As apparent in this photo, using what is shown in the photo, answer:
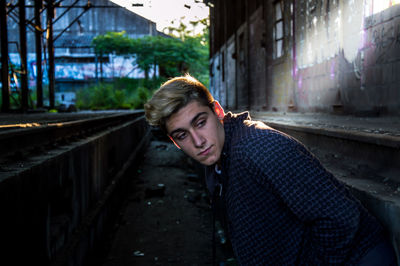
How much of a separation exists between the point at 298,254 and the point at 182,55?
114 ft

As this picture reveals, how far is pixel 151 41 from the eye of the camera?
117 ft

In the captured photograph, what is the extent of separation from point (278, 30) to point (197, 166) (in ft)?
21.6

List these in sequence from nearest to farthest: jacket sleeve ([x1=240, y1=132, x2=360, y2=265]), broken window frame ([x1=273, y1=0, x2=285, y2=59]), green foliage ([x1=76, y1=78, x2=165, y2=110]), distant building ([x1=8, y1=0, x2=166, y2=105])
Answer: jacket sleeve ([x1=240, y1=132, x2=360, y2=265]) < broken window frame ([x1=273, y1=0, x2=285, y2=59]) < green foliage ([x1=76, y1=78, x2=165, y2=110]) < distant building ([x1=8, y1=0, x2=166, y2=105])

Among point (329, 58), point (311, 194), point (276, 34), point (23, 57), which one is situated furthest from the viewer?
point (23, 57)

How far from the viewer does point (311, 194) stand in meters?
1.50

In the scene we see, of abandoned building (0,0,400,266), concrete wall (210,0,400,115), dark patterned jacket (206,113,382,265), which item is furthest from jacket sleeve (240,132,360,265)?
concrete wall (210,0,400,115)

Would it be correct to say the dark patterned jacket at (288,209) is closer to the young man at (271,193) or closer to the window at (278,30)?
the young man at (271,193)

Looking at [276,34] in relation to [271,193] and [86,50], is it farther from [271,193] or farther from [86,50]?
[86,50]

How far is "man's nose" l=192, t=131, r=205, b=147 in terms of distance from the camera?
2061 millimetres

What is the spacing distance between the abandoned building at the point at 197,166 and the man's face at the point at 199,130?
2.73ft

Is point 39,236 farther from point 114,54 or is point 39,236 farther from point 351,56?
point 114,54

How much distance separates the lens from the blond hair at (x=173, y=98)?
6.76 feet

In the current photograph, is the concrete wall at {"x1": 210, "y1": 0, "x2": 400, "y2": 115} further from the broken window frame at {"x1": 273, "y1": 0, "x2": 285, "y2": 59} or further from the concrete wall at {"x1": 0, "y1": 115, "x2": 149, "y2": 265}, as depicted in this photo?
the concrete wall at {"x1": 0, "y1": 115, "x2": 149, "y2": 265}

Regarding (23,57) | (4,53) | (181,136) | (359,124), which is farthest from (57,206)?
(23,57)
